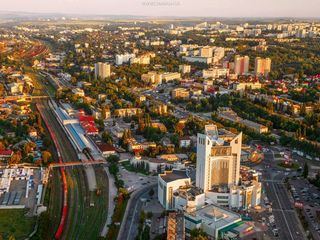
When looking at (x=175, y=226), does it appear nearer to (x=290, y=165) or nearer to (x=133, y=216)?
(x=133, y=216)

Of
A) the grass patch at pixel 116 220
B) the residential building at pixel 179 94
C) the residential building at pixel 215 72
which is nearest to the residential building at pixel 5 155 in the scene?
the grass patch at pixel 116 220

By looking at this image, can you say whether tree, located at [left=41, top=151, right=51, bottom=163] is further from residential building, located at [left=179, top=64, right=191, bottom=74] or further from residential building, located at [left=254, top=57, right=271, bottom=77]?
residential building, located at [left=254, top=57, right=271, bottom=77]

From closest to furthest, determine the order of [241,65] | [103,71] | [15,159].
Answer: [15,159] → [103,71] → [241,65]

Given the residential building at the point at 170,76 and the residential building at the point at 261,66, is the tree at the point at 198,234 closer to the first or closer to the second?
the residential building at the point at 170,76

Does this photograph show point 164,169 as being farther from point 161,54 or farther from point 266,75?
point 161,54

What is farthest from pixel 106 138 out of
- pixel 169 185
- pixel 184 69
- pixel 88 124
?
pixel 184 69

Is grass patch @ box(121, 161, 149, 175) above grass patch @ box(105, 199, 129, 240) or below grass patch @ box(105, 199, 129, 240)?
below

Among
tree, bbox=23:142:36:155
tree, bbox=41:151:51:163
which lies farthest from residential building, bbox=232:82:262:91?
tree, bbox=41:151:51:163

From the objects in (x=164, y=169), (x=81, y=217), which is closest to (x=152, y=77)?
(x=164, y=169)
